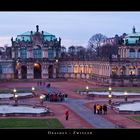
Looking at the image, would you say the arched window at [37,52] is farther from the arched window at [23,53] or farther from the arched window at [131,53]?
the arched window at [131,53]

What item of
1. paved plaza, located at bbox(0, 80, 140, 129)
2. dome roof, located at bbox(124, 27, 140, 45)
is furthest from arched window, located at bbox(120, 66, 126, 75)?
paved plaza, located at bbox(0, 80, 140, 129)

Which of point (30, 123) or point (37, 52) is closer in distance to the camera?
point (30, 123)

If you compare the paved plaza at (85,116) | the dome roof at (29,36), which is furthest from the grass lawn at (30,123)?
the dome roof at (29,36)

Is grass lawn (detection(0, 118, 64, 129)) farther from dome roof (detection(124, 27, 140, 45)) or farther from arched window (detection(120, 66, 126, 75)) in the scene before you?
dome roof (detection(124, 27, 140, 45))

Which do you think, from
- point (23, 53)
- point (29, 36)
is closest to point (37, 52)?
point (23, 53)

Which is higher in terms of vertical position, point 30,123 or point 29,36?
point 29,36

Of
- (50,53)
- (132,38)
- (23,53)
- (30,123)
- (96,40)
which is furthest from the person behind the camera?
(96,40)

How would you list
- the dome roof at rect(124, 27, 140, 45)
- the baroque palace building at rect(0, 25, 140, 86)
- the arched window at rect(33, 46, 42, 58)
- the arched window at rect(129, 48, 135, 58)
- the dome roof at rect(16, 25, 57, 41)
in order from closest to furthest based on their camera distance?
the arched window at rect(129, 48, 135, 58) < the baroque palace building at rect(0, 25, 140, 86) < the dome roof at rect(124, 27, 140, 45) < the dome roof at rect(16, 25, 57, 41) < the arched window at rect(33, 46, 42, 58)

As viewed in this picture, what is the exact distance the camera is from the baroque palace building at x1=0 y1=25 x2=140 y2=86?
6412 centimetres

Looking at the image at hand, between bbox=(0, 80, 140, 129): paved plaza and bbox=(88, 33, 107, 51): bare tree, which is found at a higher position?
bbox=(88, 33, 107, 51): bare tree

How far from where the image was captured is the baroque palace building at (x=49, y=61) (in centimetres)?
6412

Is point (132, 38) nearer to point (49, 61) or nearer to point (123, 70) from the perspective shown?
point (123, 70)

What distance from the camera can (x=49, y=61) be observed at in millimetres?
73875

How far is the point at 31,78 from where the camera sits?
7012 centimetres
